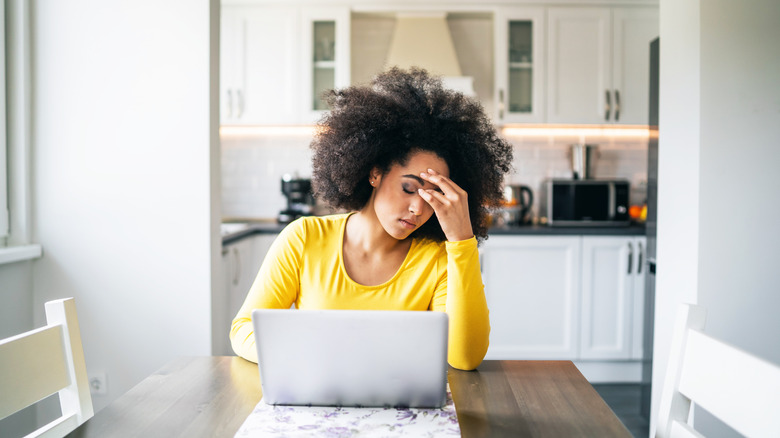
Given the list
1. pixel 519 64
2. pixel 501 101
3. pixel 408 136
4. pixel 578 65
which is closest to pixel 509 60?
pixel 519 64

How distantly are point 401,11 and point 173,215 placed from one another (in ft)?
7.30

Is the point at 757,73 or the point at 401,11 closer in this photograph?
the point at 757,73

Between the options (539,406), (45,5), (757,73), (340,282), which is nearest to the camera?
(539,406)

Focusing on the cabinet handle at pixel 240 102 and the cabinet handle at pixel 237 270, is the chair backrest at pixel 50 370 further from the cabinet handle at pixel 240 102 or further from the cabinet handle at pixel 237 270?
the cabinet handle at pixel 240 102

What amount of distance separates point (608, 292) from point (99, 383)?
2624mm

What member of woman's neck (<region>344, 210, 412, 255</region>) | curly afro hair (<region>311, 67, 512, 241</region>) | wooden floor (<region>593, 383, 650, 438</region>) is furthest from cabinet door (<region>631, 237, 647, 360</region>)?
woman's neck (<region>344, 210, 412, 255</region>)

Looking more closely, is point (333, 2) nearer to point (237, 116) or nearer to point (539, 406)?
point (237, 116)

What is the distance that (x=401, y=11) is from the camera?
11.6 feet

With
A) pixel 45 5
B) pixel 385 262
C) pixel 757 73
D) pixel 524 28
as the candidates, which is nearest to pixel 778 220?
pixel 757 73

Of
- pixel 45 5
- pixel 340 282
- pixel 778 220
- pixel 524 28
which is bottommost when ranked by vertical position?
pixel 340 282

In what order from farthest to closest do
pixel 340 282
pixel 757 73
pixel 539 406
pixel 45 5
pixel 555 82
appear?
pixel 555 82, pixel 45 5, pixel 757 73, pixel 340 282, pixel 539 406

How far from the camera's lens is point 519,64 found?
3475mm

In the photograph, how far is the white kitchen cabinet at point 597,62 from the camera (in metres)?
3.44

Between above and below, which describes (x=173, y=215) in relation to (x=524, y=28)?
below
